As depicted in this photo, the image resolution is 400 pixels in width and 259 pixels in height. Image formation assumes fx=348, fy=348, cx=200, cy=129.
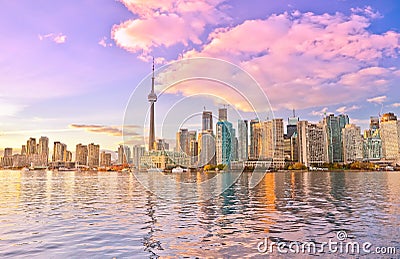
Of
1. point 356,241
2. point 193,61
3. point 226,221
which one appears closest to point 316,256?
point 356,241

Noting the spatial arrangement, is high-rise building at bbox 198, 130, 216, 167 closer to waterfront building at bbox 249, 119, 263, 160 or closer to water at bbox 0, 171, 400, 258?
waterfront building at bbox 249, 119, 263, 160

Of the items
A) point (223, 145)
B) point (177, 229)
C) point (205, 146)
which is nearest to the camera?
point (177, 229)

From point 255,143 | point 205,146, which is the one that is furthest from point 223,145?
point 255,143

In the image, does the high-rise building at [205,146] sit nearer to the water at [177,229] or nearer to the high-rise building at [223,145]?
the high-rise building at [223,145]

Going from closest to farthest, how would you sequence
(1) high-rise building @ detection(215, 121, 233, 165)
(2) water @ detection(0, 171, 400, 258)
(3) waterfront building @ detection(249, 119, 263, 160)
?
(2) water @ detection(0, 171, 400, 258) → (3) waterfront building @ detection(249, 119, 263, 160) → (1) high-rise building @ detection(215, 121, 233, 165)

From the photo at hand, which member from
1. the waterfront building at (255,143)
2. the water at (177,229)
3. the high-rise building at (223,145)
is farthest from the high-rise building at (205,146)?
the water at (177,229)

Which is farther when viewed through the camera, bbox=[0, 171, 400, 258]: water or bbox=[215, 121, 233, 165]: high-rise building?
bbox=[215, 121, 233, 165]: high-rise building

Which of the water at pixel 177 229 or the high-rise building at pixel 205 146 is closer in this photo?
the water at pixel 177 229

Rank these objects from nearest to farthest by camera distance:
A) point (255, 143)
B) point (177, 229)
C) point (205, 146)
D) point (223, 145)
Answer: point (177, 229) → point (255, 143) → point (205, 146) → point (223, 145)

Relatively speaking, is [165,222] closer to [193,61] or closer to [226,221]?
[226,221]

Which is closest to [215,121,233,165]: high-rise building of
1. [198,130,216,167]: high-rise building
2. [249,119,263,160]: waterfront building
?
[198,130,216,167]: high-rise building

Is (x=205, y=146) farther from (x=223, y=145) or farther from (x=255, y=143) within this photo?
(x=255, y=143)

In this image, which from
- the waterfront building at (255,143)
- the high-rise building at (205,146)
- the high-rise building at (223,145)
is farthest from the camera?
the high-rise building at (205,146)

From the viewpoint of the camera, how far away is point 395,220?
23.6 meters
